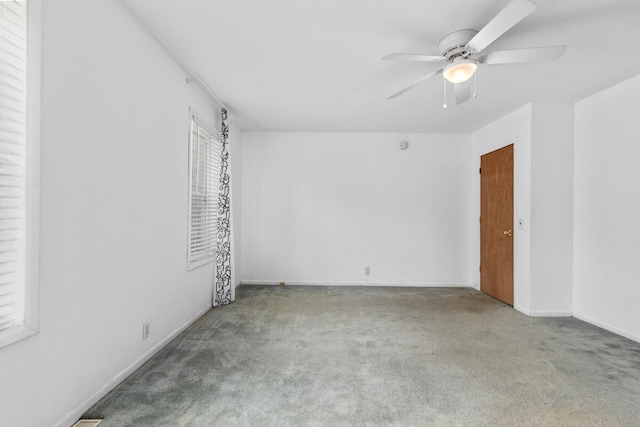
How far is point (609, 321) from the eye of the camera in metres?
3.08

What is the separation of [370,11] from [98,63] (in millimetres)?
1728

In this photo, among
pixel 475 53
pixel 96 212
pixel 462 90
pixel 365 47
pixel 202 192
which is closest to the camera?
pixel 96 212

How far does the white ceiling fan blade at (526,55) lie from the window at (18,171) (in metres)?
2.62

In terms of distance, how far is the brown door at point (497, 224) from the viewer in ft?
12.8

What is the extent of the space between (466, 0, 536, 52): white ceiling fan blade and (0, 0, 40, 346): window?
2328 mm

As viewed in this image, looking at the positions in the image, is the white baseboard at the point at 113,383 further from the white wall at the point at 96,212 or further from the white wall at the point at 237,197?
the white wall at the point at 237,197

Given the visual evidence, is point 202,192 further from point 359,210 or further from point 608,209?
point 608,209

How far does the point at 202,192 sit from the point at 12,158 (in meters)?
2.12

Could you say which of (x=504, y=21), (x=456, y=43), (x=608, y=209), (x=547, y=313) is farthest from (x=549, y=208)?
(x=504, y=21)

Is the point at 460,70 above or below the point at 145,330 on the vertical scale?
above

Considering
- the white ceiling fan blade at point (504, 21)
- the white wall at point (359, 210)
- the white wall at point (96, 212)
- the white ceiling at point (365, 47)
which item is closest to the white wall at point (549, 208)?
the white ceiling at point (365, 47)

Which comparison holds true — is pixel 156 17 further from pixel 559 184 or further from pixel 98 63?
pixel 559 184

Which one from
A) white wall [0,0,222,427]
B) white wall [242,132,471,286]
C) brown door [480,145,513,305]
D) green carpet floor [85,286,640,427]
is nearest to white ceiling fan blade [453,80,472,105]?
brown door [480,145,513,305]

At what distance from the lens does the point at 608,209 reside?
3.11 metres
